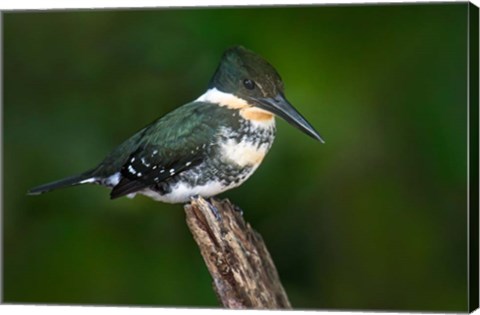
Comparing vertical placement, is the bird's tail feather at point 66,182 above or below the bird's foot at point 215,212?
above

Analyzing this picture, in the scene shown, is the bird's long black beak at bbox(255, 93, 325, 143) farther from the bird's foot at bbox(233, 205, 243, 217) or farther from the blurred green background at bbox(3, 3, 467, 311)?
the bird's foot at bbox(233, 205, 243, 217)

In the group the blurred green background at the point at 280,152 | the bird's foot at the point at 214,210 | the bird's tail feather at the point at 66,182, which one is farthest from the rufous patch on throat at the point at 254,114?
the bird's tail feather at the point at 66,182

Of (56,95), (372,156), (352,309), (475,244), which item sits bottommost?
(352,309)

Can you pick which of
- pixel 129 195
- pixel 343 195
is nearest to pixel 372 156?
pixel 343 195

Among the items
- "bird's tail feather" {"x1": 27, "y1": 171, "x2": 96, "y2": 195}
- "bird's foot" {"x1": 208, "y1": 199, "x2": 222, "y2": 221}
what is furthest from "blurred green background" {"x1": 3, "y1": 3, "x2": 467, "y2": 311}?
"bird's foot" {"x1": 208, "y1": 199, "x2": 222, "y2": 221}

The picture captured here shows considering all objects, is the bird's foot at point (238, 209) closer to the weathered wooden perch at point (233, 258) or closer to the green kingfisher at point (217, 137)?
the weathered wooden perch at point (233, 258)

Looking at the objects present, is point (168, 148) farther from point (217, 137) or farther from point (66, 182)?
point (66, 182)

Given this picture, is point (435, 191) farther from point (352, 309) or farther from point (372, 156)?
point (352, 309)
